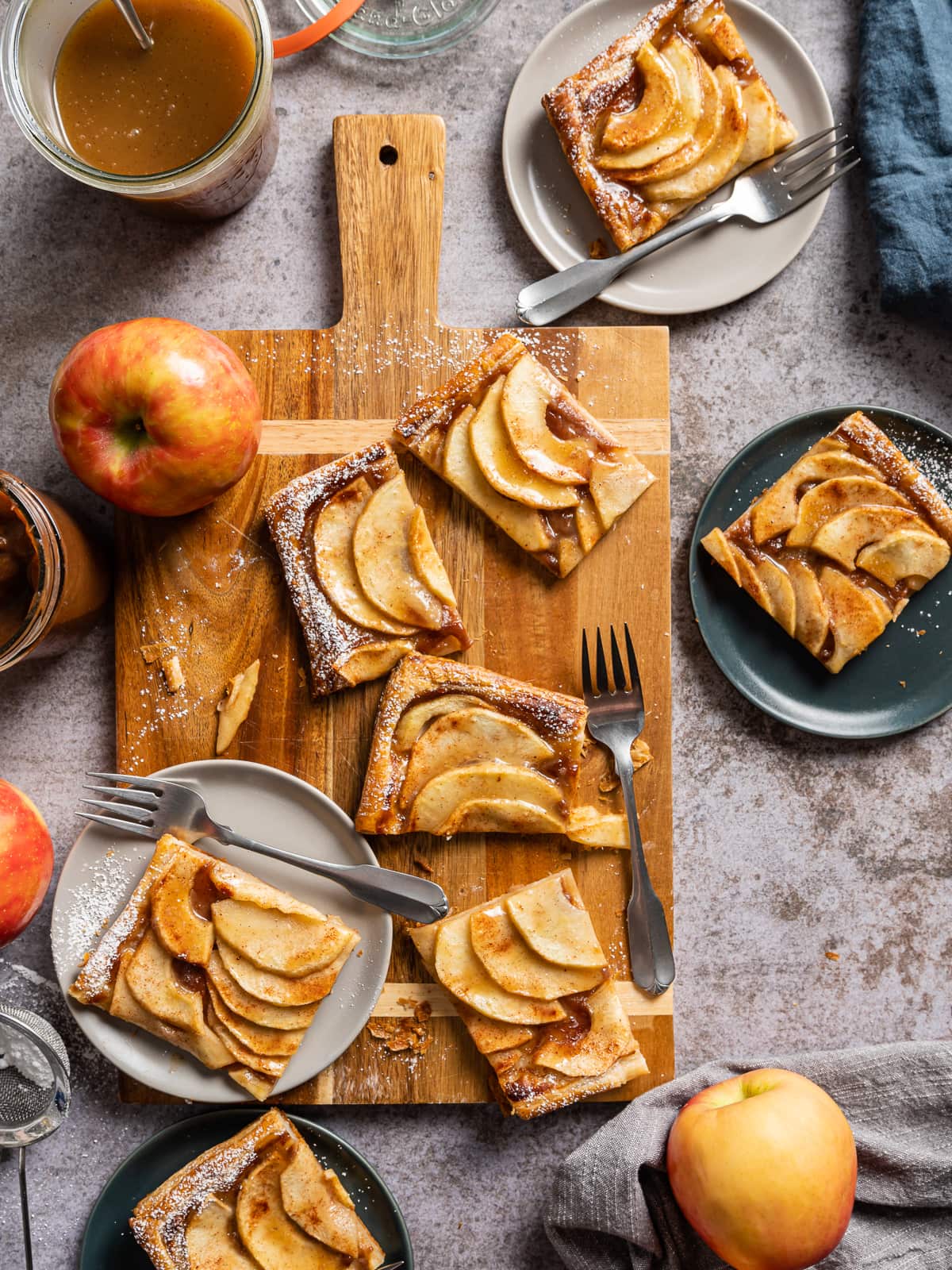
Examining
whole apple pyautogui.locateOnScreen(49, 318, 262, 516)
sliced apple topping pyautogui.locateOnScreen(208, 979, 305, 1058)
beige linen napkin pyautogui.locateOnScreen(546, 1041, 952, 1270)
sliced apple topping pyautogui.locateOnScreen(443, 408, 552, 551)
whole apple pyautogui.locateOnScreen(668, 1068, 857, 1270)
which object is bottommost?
beige linen napkin pyautogui.locateOnScreen(546, 1041, 952, 1270)

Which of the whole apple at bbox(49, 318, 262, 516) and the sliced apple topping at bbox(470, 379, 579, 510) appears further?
the sliced apple topping at bbox(470, 379, 579, 510)

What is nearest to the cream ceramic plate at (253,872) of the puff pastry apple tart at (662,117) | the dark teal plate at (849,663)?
the dark teal plate at (849,663)

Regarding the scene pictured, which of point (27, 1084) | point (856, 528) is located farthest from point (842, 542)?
point (27, 1084)

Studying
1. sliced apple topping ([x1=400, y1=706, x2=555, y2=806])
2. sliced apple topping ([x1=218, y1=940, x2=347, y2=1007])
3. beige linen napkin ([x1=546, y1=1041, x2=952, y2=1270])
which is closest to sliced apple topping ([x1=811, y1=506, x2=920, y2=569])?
sliced apple topping ([x1=400, y1=706, x2=555, y2=806])

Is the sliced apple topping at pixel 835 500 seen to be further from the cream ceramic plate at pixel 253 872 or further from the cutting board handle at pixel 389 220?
the cream ceramic plate at pixel 253 872

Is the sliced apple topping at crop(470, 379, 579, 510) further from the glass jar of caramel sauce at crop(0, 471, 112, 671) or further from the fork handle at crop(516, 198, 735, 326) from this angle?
the glass jar of caramel sauce at crop(0, 471, 112, 671)

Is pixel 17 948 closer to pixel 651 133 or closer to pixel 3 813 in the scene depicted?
pixel 3 813

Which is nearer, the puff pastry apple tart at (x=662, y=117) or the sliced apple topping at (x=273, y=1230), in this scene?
the sliced apple topping at (x=273, y=1230)
